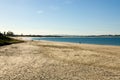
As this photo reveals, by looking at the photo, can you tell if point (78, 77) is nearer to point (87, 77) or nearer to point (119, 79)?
point (87, 77)

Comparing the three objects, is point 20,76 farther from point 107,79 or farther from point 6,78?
point 107,79

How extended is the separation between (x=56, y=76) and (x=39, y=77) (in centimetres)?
140

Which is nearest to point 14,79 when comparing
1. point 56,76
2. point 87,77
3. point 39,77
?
point 39,77

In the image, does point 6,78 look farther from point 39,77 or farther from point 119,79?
point 119,79

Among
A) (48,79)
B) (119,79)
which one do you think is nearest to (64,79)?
(48,79)

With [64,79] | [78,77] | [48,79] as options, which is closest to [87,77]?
[78,77]

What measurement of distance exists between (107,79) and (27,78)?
6.10 meters

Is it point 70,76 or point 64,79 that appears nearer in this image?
point 64,79

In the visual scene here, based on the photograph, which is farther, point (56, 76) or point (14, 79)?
point (56, 76)

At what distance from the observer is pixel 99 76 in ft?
55.2

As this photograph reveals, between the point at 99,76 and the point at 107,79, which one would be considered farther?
the point at 99,76

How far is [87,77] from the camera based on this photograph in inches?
643

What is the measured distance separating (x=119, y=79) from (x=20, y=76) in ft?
25.3

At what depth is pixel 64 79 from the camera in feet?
50.6
